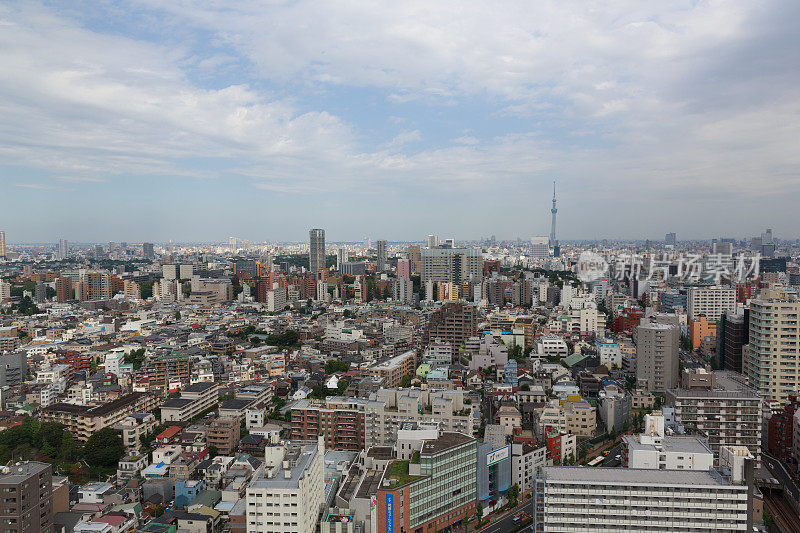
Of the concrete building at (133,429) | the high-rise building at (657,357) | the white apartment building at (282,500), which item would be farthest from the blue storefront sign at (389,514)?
the high-rise building at (657,357)

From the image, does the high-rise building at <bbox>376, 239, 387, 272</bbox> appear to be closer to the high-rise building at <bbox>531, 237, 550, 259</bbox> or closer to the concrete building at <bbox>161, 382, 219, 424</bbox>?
the high-rise building at <bbox>531, 237, 550, 259</bbox>

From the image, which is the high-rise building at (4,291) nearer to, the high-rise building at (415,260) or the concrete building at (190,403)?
the high-rise building at (415,260)

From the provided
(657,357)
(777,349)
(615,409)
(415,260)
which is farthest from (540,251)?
(615,409)

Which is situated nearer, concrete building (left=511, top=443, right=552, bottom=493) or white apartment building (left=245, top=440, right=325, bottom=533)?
white apartment building (left=245, top=440, right=325, bottom=533)

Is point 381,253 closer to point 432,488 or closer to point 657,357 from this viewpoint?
point 657,357

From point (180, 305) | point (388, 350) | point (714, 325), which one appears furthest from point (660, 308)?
point (180, 305)

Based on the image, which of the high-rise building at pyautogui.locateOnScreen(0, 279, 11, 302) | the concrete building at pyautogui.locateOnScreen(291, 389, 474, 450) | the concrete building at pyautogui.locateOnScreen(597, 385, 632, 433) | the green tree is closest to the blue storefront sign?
the concrete building at pyautogui.locateOnScreen(291, 389, 474, 450)
